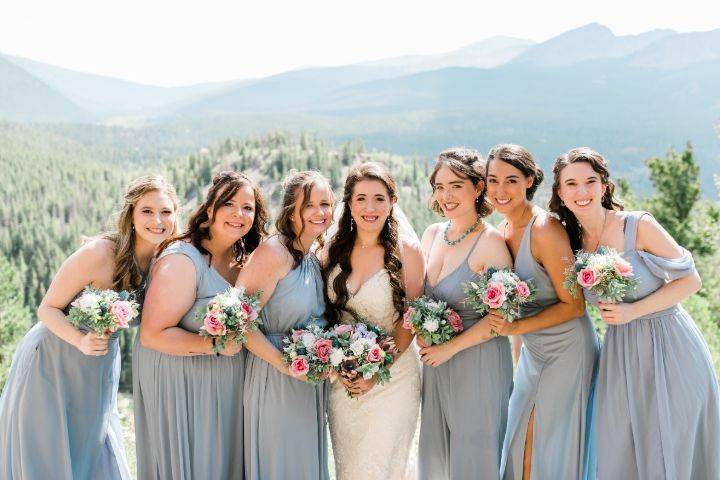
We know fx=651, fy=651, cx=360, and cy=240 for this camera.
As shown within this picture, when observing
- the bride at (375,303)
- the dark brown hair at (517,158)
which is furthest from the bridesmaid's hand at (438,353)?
the dark brown hair at (517,158)

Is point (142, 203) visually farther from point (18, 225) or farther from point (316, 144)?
point (316, 144)

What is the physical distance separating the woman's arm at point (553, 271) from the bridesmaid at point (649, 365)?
23cm

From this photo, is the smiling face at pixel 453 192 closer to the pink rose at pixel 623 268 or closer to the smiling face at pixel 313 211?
the smiling face at pixel 313 211

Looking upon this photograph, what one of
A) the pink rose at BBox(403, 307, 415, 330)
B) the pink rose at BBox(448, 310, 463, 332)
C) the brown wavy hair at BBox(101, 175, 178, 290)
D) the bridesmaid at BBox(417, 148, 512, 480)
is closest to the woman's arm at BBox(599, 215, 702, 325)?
the bridesmaid at BBox(417, 148, 512, 480)

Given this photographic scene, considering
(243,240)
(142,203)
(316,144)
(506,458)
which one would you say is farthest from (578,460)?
(316,144)

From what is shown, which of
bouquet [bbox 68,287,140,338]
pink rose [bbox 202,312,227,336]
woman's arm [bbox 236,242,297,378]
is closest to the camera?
pink rose [bbox 202,312,227,336]

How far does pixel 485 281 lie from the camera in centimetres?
560

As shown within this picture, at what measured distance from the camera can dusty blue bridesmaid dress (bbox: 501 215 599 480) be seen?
591 centimetres

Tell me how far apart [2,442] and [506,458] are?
4626 millimetres

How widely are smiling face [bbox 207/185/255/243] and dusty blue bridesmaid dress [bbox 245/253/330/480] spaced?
62 cm

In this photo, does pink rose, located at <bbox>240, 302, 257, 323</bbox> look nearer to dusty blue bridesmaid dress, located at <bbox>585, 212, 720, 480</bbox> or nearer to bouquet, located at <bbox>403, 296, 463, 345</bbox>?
bouquet, located at <bbox>403, 296, 463, 345</bbox>

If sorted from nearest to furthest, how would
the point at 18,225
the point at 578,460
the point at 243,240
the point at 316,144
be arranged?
1. the point at 578,460
2. the point at 243,240
3. the point at 18,225
4. the point at 316,144

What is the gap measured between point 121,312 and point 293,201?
5.69 ft

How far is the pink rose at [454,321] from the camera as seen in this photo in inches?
226
